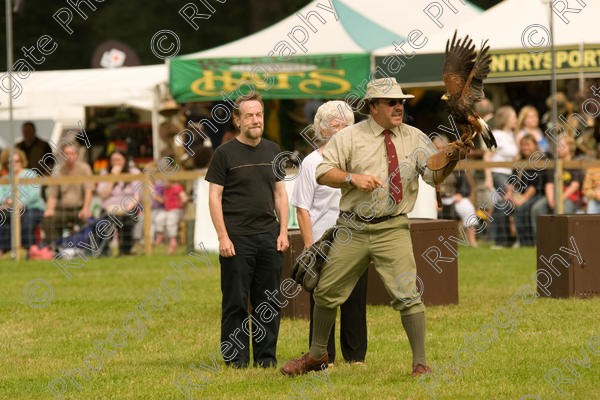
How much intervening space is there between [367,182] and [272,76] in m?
11.1

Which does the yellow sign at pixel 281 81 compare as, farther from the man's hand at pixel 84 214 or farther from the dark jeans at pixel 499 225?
the dark jeans at pixel 499 225

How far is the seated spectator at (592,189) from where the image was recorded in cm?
1661

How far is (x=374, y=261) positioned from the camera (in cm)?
766

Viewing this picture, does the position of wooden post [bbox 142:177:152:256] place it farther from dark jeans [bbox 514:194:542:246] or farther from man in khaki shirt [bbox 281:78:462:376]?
man in khaki shirt [bbox 281:78:462:376]

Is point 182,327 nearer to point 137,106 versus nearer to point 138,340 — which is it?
point 138,340

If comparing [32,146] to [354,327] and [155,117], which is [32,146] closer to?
[155,117]

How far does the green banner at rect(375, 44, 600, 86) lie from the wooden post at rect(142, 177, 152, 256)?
→ 164 inches

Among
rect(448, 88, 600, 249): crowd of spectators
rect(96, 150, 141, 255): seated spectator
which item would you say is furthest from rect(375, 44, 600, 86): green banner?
rect(96, 150, 141, 255): seated spectator

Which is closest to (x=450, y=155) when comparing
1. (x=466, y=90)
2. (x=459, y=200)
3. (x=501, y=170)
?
(x=466, y=90)

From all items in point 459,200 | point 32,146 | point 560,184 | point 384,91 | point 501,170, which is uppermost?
point 32,146

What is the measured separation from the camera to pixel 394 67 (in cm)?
1777

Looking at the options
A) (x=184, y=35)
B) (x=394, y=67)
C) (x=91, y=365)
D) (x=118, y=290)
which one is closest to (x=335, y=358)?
(x=91, y=365)

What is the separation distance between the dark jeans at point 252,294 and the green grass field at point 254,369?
9.0 inches

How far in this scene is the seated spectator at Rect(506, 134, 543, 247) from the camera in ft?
57.8
